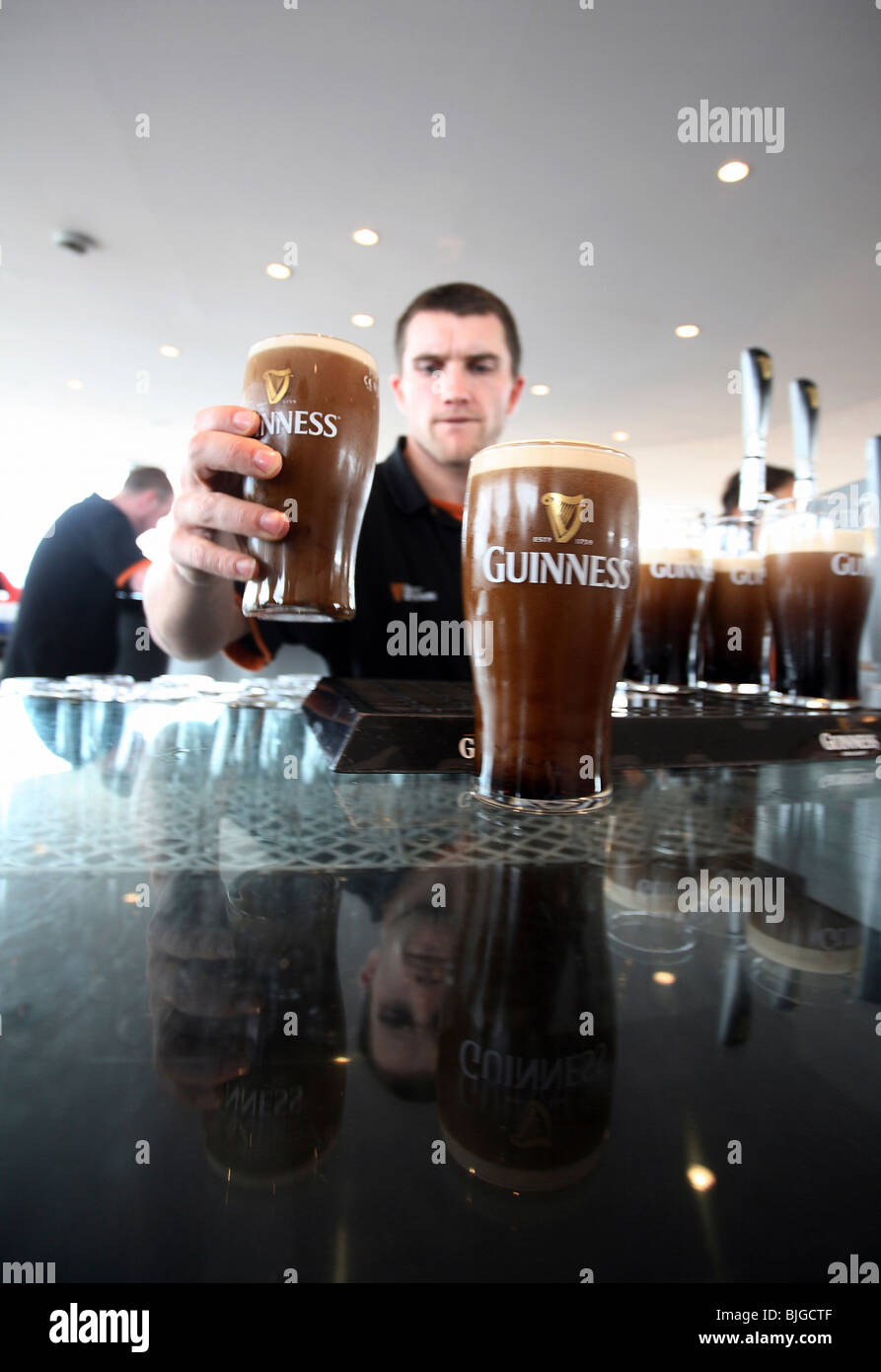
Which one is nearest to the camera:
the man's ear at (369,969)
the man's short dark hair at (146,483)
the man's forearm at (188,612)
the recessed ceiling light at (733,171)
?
the man's ear at (369,969)

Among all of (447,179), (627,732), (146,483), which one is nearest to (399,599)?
(627,732)

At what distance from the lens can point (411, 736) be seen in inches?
23.2

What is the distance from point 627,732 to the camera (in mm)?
655

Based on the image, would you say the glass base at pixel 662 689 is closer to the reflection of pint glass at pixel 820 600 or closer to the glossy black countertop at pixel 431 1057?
the reflection of pint glass at pixel 820 600

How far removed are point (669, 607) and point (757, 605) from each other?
0.17 m

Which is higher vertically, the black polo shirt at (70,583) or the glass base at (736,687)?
the black polo shirt at (70,583)

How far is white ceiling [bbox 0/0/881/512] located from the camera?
312 cm

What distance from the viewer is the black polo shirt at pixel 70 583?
8.03 ft

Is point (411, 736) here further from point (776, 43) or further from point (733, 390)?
point (733, 390)

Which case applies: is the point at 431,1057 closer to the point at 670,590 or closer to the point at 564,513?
the point at 564,513

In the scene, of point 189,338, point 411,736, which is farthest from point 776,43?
point 189,338

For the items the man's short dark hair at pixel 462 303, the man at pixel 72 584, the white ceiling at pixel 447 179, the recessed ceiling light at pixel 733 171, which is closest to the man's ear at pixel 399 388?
the man's short dark hair at pixel 462 303

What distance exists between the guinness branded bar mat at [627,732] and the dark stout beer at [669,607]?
1.21ft
